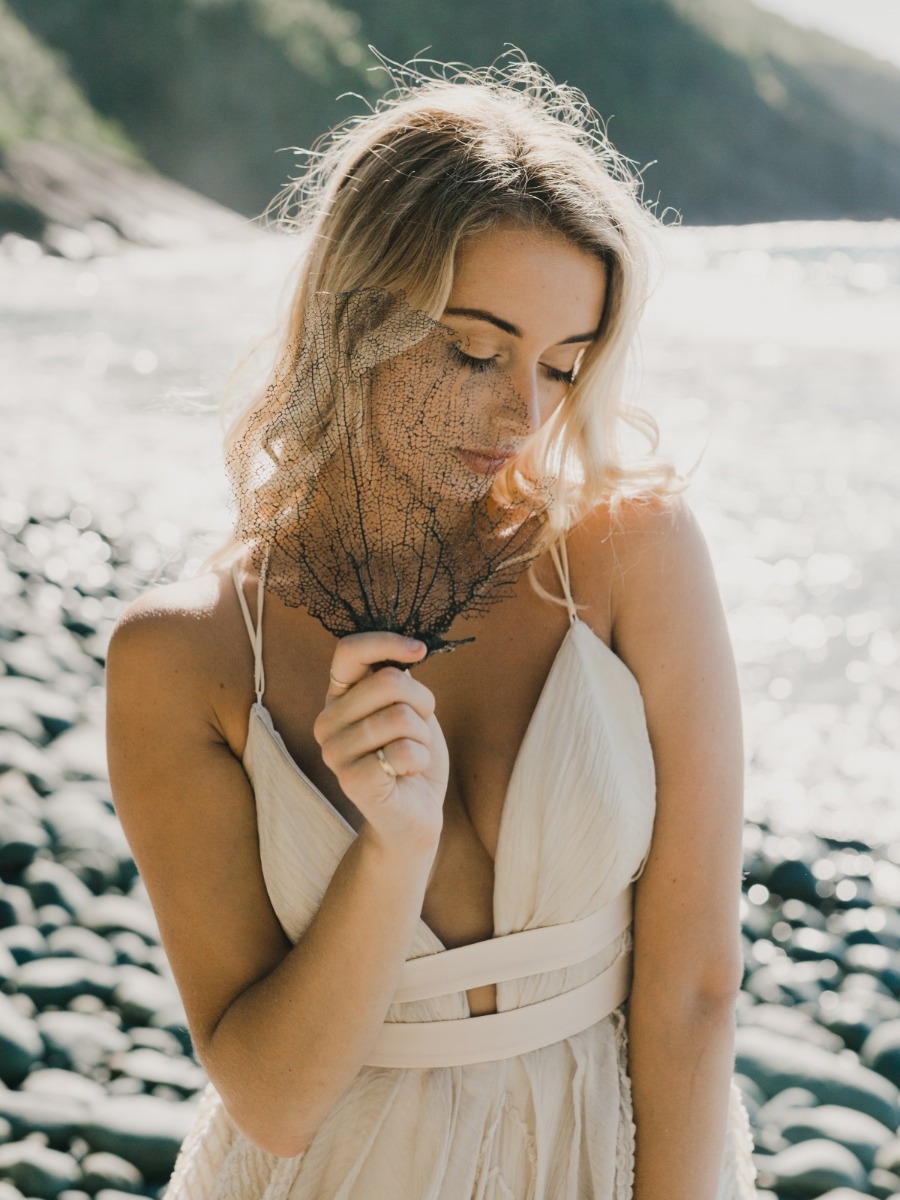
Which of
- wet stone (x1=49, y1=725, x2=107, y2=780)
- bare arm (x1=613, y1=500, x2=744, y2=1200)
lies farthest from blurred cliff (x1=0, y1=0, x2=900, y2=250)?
bare arm (x1=613, y1=500, x2=744, y2=1200)

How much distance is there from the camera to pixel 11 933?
422 cm

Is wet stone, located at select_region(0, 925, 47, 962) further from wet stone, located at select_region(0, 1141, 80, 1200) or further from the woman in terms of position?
the woman

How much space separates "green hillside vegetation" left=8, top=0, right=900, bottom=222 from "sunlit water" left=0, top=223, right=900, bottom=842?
2464 centimetres

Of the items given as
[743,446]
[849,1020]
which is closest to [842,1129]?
[849,1020]

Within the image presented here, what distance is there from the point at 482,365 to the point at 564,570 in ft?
1.19

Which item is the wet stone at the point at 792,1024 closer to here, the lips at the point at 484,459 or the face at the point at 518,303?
the face at the point at 518,303

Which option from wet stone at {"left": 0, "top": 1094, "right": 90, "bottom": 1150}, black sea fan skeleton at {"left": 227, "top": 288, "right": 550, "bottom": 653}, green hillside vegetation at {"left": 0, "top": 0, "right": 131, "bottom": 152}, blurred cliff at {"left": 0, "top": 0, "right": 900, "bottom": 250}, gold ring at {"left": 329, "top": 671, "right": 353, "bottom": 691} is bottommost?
wet stone at {"left": 0, "top": 1094, "right": 90, "bottom": 1150}

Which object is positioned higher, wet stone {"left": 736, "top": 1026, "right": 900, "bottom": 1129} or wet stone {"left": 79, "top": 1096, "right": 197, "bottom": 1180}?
wet stone {"left": 736, "top": 1026, "right": 900, "bottom": 1129}

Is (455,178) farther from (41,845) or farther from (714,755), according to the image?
(41,845)

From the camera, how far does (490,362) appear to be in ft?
6.08

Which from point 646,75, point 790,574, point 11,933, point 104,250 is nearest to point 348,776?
point 11,933

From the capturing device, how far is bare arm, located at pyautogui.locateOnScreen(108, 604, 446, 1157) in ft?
4.70

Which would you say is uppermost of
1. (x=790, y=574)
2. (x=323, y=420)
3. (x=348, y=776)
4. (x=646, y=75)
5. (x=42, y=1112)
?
(x=646, y=75)

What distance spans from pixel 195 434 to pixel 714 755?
11.4 meters
